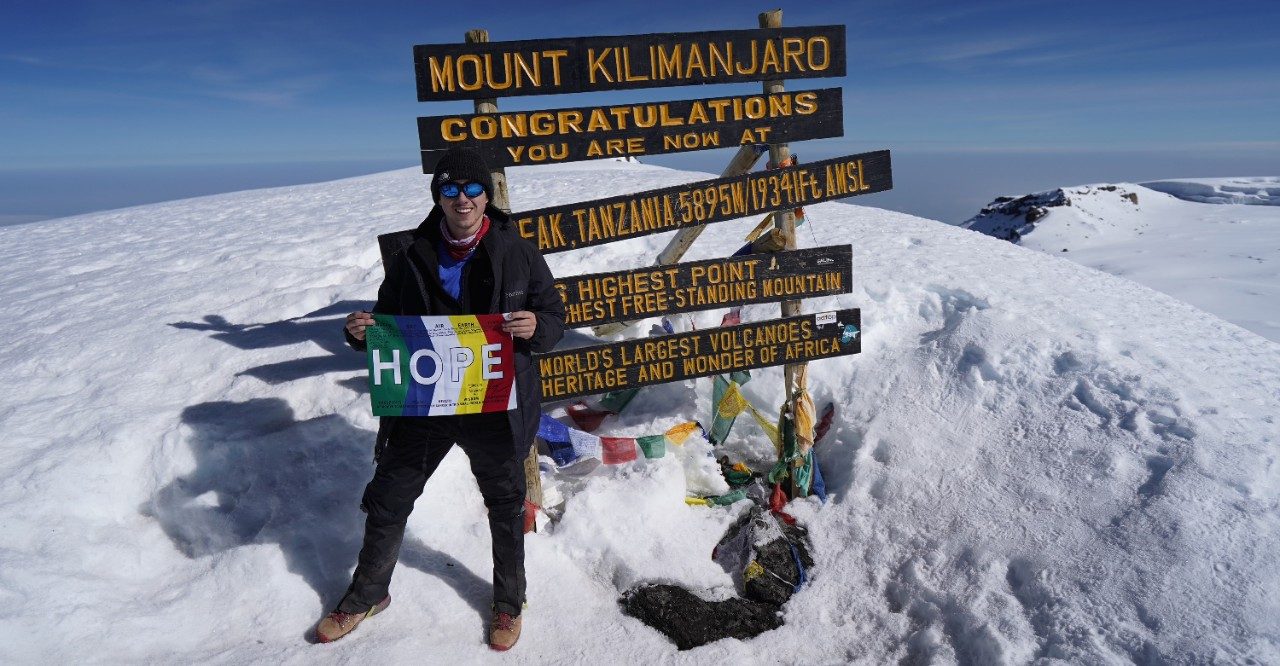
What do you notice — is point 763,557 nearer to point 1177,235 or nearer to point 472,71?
point 472,71

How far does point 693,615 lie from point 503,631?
1243mm

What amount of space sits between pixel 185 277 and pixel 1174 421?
1109 cm

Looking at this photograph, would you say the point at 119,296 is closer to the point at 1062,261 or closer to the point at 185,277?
the point at 185,277

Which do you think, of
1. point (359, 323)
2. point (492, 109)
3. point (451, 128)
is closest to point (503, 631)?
point (359, 323)

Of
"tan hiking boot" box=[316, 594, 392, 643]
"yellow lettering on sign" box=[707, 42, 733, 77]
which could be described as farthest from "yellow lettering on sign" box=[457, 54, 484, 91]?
"tan hiking boot" box=[316, 594, 392, 643]

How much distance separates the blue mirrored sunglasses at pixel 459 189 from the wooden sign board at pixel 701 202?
1207 millimetres

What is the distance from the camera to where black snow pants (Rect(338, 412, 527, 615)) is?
359 cm

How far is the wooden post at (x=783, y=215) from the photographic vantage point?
463cm

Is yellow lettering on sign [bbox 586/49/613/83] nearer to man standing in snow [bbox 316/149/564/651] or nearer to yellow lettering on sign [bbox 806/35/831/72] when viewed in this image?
man standing in snow [bbox 316/149/564/651]

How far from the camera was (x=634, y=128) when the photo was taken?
4402 mm

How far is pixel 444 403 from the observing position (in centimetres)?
344

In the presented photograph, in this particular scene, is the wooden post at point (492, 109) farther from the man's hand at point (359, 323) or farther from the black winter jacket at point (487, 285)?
the man's hand at point (359, 323)

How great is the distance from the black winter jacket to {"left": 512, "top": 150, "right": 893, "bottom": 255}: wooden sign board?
3.22 ft

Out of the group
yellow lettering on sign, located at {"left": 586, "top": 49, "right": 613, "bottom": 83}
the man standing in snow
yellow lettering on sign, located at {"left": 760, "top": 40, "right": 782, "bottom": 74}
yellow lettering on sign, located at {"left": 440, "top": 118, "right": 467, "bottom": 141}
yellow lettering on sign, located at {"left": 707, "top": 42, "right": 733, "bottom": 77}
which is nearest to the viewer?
the man standing in snow
